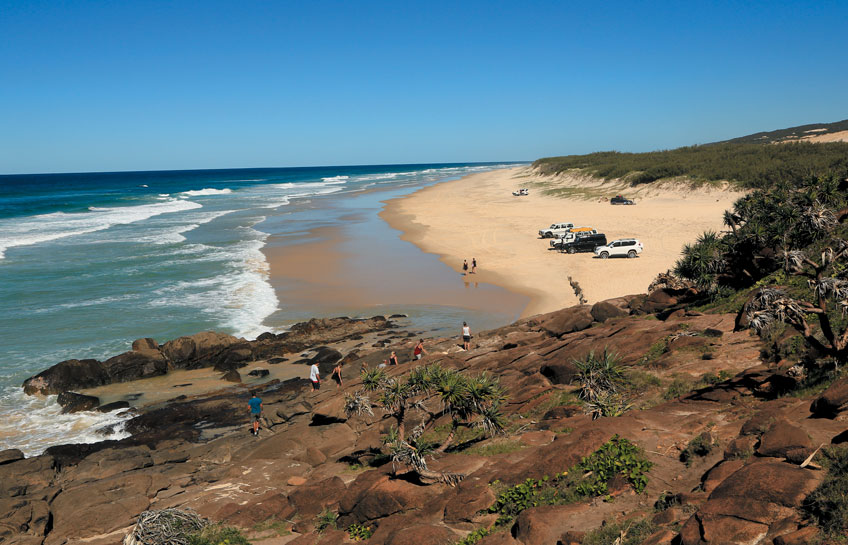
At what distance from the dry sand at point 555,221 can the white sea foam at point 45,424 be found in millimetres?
19738

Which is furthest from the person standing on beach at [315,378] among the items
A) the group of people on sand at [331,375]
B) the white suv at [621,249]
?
the white suv at [621,249]

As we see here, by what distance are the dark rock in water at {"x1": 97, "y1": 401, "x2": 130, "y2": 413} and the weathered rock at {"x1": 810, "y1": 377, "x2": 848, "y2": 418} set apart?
21.5 m

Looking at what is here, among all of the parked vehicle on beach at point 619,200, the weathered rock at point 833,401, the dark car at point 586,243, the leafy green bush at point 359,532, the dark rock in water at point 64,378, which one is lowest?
the dark rock in water at point 64,378

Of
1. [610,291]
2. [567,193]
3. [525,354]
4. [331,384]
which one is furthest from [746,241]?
[567,193]

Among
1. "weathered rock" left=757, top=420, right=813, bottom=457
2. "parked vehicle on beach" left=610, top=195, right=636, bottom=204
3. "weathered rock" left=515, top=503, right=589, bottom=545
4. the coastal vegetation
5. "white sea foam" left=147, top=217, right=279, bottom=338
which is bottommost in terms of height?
"white sea foam" left=147, top=217, right=279, bottom=338

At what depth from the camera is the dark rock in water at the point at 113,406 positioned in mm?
20797

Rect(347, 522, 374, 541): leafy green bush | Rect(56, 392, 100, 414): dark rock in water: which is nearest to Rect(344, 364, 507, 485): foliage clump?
Rect(347, 522, 374, 541): leafy green bush

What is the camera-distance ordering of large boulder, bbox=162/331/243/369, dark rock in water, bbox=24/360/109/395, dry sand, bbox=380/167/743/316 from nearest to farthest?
dark rock in water, bbox=24/360/109/395
large boulder, bbox=162/331/243/369
dry sand, bbox=380/167/743/316

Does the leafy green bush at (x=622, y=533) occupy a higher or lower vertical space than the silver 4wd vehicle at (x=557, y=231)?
lower

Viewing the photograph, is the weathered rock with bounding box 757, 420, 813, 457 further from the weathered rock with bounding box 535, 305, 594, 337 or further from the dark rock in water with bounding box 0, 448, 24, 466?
the dark rock in water with bounding box 0, 448, 24, 466

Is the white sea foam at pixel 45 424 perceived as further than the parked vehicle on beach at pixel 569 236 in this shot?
No

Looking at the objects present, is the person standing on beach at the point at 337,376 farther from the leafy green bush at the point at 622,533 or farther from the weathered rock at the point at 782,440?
the weathered rock at the point at 782,440

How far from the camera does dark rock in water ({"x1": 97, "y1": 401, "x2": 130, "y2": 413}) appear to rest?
2080 cm

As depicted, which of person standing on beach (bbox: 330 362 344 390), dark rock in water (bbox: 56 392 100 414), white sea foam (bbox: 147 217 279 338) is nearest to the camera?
dark rock in water (bbox: 56 392 100 414)
